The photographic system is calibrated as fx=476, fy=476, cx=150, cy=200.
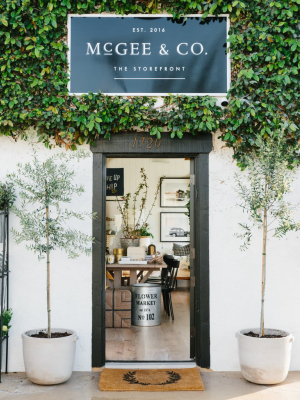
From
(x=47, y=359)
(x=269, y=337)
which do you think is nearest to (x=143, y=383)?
(x=47, y=359)

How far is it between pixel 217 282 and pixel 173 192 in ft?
20.1

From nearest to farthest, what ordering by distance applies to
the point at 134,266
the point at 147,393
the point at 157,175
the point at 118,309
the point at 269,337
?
the point at 147,393, the point at 269,337, the point at 118,309, the point at 134,266, the point at 157,175

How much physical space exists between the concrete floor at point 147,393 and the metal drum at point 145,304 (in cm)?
222

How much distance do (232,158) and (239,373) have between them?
87.5 inches

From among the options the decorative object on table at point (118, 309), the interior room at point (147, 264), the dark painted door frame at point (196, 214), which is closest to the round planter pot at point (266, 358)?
the dark painted door frame at point (196, 214)

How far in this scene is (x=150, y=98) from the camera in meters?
4.96

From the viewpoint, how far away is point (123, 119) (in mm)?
4836

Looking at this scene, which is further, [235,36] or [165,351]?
[165,351]

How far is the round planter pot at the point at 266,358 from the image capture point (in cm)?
433

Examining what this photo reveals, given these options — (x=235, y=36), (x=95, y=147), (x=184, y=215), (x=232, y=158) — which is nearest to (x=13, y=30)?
(x=95, y=147)

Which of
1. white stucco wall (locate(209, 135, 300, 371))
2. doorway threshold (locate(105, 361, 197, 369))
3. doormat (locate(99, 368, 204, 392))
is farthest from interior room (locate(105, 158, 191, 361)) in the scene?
white stucco wall (locate(209, 135, 300, 371))

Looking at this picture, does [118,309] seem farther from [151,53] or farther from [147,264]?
[151,53]

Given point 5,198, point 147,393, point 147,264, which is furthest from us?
point 147,264

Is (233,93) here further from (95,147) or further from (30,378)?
(30,378)
